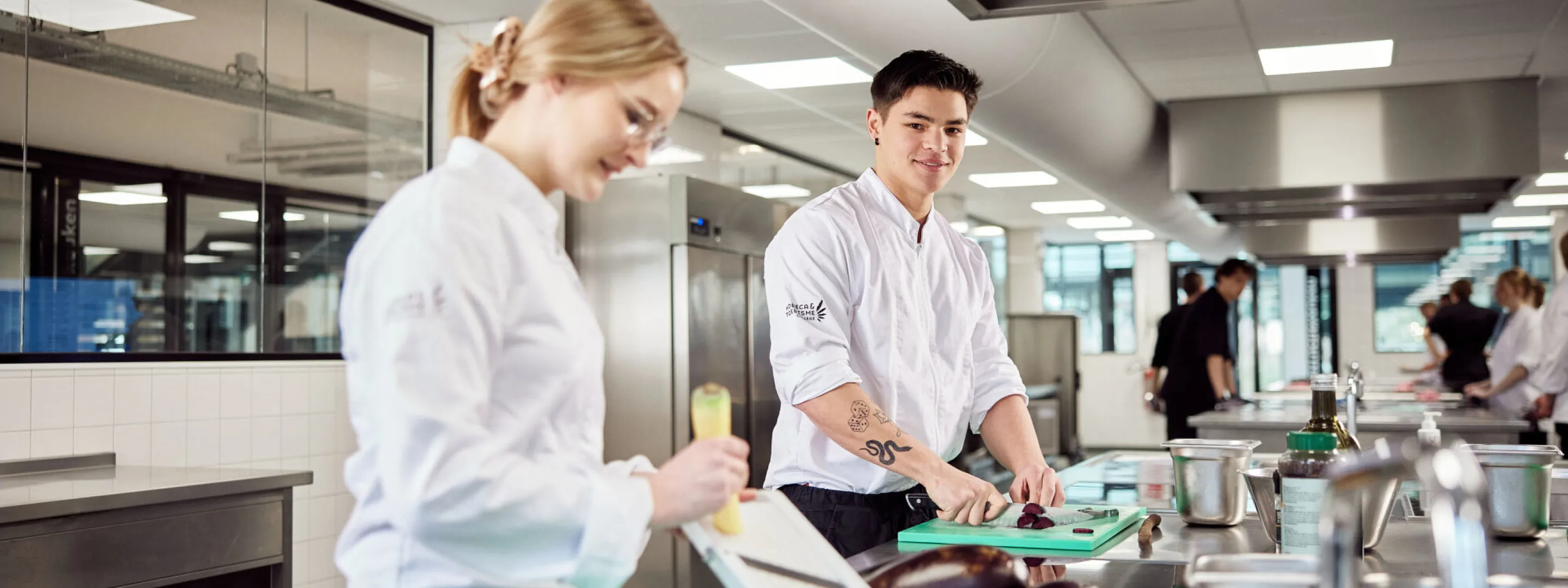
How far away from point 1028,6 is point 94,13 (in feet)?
8.63

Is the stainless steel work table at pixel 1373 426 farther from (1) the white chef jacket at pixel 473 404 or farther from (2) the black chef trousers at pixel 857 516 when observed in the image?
(1) the white chef jacket at pixel 473 404

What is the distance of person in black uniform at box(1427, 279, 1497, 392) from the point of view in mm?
7410

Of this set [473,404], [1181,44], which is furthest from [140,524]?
[1181,44]

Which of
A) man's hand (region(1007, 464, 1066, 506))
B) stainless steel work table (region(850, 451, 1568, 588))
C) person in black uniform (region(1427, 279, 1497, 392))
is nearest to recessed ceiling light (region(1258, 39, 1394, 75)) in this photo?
person in black uniform (region(1427, 279, 1497, 392))

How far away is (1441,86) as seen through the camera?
5562 mm

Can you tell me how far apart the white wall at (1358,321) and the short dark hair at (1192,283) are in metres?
5.90

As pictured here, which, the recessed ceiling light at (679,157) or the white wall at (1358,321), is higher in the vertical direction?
the recessed ceiling light at (679,157)

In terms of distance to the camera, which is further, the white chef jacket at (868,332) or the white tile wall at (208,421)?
the white tile wall at (208,421)

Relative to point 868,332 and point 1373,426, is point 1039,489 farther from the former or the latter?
point 1373,426

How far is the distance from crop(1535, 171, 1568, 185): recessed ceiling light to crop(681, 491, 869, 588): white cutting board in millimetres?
9130

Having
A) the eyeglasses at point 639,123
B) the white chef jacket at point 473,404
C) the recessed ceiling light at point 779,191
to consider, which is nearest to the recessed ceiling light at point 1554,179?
the recessed ceiling light at point 779,191

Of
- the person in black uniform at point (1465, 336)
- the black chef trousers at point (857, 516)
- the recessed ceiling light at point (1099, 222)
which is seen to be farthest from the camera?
the recessed ceiling light at point (1099, 222)

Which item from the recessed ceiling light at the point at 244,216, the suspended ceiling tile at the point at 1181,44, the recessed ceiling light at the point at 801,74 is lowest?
the recessed ceiling light at the point at 244,216

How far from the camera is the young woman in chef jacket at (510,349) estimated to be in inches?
33.0
